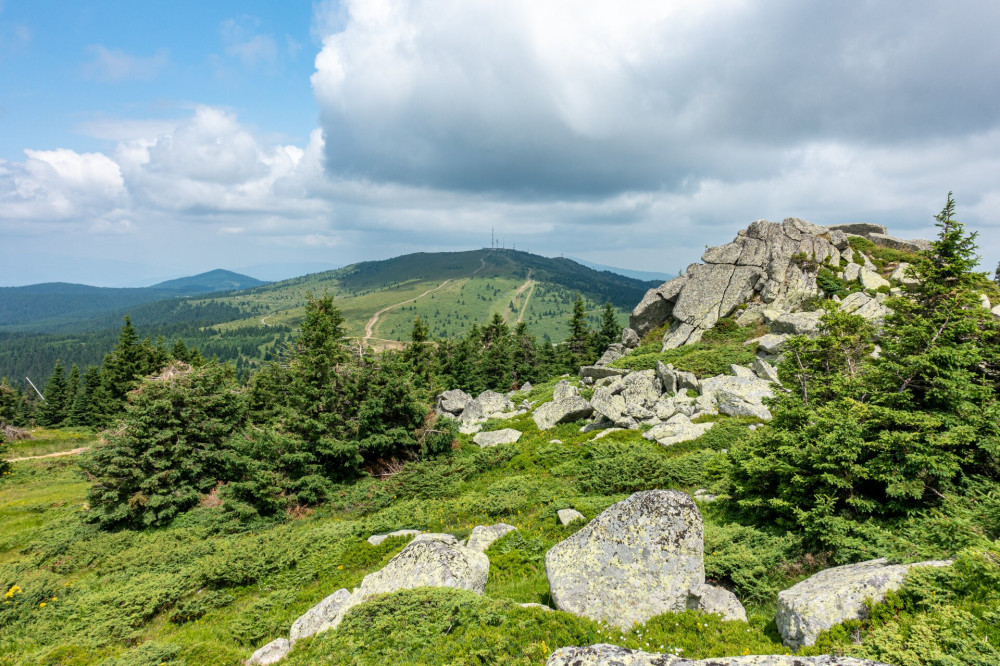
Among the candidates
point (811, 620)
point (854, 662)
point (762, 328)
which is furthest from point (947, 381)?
point (762, 328)

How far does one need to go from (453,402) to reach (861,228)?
58694 millimetres

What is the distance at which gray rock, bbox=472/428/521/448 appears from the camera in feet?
93.8

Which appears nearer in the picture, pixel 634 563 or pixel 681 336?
pixel 634 563

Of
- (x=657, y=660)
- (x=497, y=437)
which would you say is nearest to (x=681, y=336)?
(x=497, y=437)

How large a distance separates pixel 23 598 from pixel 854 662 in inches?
849

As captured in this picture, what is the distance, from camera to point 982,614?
20.7ft

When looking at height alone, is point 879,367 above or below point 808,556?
above

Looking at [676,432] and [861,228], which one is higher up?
[861,228]

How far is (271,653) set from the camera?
10102 mm

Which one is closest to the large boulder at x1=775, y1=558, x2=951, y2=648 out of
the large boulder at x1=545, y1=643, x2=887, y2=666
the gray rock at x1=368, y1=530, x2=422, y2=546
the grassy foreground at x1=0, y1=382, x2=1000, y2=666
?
the grassy foreground at x1=0, y1=382, x2=1000, y2=666

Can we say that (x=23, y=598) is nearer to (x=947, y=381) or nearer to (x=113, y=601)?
(x=113, y=601)

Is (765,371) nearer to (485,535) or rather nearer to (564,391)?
(564,391)

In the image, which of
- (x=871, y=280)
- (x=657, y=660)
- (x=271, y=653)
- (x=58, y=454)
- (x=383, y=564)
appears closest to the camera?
(x=657, y=660)

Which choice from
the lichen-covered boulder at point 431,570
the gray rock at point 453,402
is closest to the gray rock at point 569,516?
the lichen-covered boulder at point 431,570
